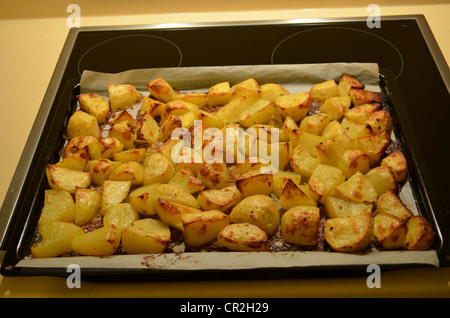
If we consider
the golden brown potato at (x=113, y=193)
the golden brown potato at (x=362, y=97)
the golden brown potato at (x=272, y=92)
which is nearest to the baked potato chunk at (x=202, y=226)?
the golden brown potato at (x=113, y=193)

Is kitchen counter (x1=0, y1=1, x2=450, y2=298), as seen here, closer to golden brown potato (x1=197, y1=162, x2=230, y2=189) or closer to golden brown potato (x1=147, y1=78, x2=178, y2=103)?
golden brown potato (x1=197, y1=162, x2=230, y2=189)

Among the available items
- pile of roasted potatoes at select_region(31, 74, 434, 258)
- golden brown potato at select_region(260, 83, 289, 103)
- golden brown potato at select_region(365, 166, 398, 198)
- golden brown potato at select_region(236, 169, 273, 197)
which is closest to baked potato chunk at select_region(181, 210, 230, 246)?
pile of roasted potatoes at select_region(31, 74, 434, 258)

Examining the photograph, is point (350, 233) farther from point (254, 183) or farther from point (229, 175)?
point (229, 175)

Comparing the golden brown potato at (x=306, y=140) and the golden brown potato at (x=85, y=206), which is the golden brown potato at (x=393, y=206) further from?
the golden brown potato at (x=85, y=206)

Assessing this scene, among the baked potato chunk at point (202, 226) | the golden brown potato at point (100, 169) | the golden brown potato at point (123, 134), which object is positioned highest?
the golden brown potato at point (123, 134)

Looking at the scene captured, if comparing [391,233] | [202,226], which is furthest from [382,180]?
[202,226]

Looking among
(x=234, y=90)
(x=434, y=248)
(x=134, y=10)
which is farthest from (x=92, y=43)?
(x=434, y=248)
